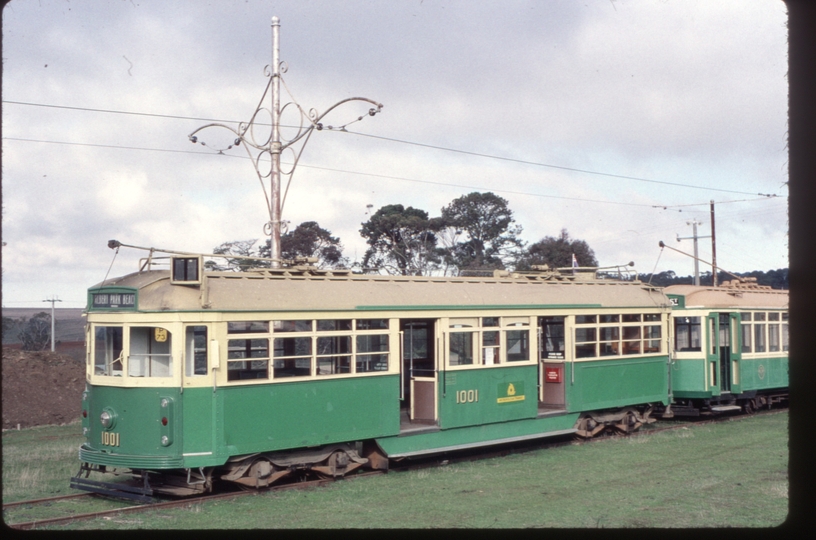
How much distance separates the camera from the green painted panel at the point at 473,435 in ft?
43.4

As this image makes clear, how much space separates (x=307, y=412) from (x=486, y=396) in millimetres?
3798

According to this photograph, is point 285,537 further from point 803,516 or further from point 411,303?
point 411,303

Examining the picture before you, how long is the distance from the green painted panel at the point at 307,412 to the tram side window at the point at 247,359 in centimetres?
26

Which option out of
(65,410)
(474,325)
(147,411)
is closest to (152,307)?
(147,411)

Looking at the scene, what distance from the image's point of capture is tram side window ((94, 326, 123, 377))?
11.4m

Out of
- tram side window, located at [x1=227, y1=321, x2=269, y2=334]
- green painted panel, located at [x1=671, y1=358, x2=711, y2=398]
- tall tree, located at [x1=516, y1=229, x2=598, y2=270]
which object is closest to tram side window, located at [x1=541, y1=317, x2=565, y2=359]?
green painted panel, located at [x1=671, y1=358, x2=711, y2=398]

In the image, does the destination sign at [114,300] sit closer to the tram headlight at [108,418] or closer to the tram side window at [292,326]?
the tram headlight at [108,418]

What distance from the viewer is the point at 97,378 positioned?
37.7ft

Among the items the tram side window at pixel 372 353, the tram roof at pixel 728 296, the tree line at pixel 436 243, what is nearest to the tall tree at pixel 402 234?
the tree line at pixel 436 243

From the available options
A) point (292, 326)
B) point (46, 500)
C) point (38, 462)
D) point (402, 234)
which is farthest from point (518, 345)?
point (402, 234)

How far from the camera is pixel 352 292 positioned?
42.2 ft

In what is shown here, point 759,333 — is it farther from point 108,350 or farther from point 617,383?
point 108,350

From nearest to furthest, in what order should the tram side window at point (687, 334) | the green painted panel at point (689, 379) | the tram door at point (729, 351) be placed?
the green painted panel at point (689, 379) → the tram side window at point (687, 334) → the tram door at point (729, 351)

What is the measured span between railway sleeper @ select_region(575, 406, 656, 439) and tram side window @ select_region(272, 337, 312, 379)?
21.4ft
